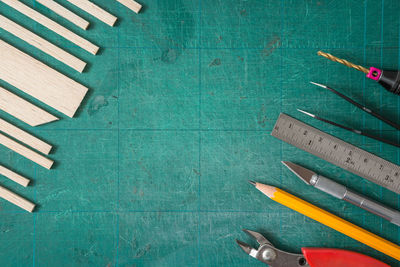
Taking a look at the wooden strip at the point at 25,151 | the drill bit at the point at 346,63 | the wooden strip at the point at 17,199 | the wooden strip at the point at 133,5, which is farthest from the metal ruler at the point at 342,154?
the wooden strip at the point at 17,199

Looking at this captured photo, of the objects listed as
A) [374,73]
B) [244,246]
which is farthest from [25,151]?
[374,73]

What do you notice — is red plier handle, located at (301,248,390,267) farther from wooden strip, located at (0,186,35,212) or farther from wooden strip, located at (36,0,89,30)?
wooden strip, located at (36,0,89,30)

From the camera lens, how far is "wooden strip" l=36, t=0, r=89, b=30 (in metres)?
1.61

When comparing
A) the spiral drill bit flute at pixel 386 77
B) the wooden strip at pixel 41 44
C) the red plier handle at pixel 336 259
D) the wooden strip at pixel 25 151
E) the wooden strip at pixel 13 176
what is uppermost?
the wooden strip at pixel 41 44

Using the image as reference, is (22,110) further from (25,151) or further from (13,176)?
(13,176)

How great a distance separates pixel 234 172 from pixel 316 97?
646mm

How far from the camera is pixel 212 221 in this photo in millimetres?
1651

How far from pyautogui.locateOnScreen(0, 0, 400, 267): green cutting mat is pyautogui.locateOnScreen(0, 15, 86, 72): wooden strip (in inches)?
1.8

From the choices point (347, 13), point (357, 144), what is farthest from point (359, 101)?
point (347, 13)

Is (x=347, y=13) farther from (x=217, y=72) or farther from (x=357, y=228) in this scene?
(x=357, y=228)

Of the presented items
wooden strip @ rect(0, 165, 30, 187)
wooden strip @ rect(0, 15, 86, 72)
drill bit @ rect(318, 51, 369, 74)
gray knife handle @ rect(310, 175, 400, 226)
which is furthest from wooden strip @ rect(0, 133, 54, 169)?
drill bit @ rect(318, 51, 369, 74)

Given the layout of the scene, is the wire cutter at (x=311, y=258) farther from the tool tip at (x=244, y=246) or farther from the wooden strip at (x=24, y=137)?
the wooden strip at (x=24, y=137)

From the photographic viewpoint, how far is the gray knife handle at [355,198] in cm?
158

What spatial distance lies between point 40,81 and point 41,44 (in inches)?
8.3
